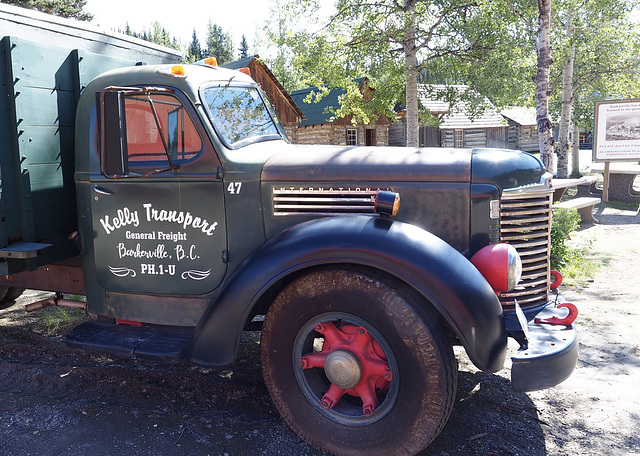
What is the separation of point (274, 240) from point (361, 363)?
93 centimetres

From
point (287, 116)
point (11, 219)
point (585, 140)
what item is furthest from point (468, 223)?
point (585, 140)

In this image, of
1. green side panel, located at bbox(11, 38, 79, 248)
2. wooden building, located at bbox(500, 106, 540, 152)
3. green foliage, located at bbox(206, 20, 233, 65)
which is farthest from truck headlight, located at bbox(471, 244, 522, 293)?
green foliage, located at bbox(206, 20, 233, 65)

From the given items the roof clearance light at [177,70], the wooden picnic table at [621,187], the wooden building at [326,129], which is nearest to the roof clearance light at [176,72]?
the roof clearance light at [177,70]

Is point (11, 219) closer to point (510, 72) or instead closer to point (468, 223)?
point (468, 223)

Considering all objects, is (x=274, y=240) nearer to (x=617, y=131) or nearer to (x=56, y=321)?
(x=56, y=321)

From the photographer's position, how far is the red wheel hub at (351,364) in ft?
10.1

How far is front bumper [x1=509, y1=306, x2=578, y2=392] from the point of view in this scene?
114 inches

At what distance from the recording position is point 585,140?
2147 inches

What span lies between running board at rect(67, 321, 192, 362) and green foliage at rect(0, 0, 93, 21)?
2273 centimetres

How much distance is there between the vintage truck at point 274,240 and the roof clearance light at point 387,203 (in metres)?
0.01

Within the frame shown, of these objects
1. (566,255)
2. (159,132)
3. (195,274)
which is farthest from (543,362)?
(566,255)

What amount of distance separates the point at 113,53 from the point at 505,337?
384cm

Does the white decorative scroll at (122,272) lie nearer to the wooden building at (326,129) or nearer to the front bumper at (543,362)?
the front bumper at (543,362)

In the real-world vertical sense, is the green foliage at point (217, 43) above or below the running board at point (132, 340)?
above
